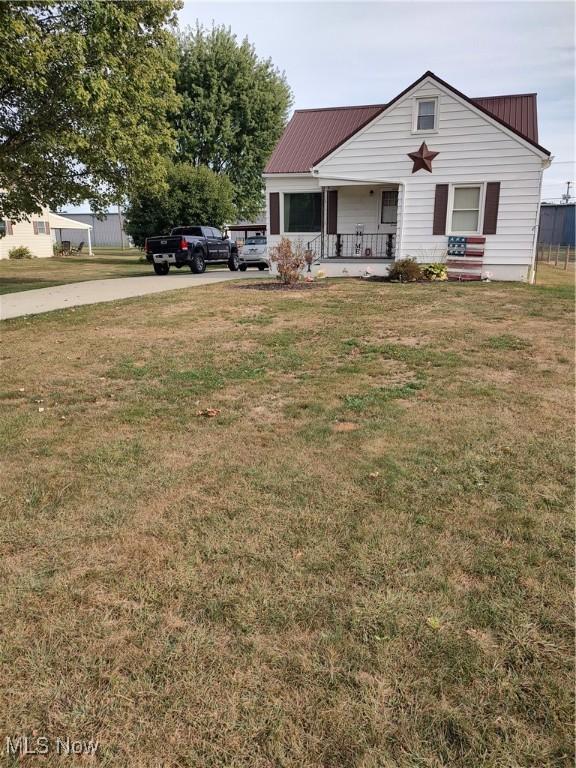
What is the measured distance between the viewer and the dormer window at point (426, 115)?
15781 mm

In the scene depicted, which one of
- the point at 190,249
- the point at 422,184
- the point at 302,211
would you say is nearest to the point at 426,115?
the point at 422,184

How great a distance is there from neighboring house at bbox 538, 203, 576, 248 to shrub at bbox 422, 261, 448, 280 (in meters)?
31.9

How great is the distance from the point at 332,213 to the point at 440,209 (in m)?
4.06

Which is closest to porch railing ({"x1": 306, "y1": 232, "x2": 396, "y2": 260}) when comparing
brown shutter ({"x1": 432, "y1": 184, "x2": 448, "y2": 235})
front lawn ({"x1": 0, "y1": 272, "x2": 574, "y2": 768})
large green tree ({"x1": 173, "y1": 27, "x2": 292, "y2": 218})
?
brown shutter ({"x1": 432, "y1": 184, "x2": 448, "y2": 235})

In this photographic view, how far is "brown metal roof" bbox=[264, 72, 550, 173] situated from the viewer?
55.0ft

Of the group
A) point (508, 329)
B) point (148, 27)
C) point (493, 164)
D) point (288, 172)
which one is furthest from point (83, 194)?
point (508, 329)

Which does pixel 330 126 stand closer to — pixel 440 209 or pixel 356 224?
pixel 356 224

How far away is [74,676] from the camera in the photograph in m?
2.04

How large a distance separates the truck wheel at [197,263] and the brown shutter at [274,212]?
3.75 m

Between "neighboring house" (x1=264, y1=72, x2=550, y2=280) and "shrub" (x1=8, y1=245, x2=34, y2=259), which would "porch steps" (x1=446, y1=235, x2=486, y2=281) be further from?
"shrub" (x1=8, y1=245, x2=34, y2=259)

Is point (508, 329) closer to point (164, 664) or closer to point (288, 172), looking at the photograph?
point (164, 664)

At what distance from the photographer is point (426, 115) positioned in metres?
15.9

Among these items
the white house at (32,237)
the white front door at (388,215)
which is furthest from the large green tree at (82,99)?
the white house at (32,237)

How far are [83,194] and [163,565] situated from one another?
1844 cm
